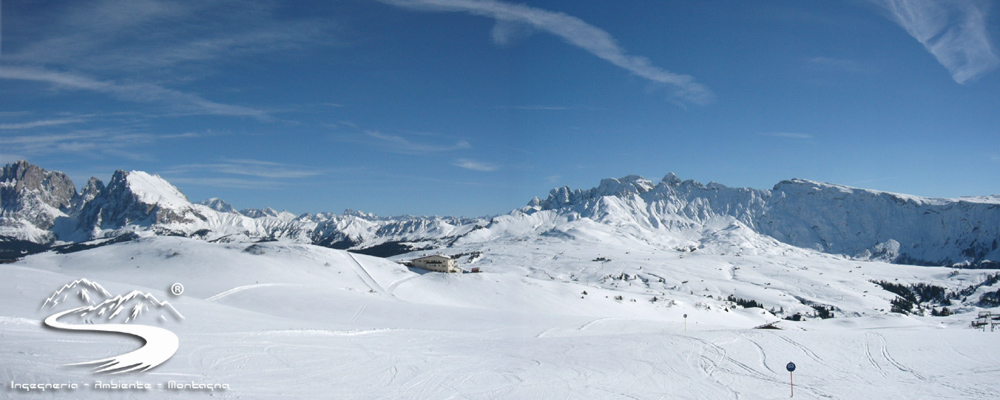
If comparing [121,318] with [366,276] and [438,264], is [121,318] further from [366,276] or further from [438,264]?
[438,264]

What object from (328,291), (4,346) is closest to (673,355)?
(4,346)

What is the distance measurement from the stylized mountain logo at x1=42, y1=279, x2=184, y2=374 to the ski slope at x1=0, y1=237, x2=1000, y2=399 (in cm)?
55

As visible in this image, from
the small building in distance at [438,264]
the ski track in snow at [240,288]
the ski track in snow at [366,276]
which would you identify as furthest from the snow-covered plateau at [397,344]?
the small building in distance at [438,264]

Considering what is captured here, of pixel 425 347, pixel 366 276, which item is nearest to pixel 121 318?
pixel 425 347

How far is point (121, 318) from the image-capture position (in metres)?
20.5

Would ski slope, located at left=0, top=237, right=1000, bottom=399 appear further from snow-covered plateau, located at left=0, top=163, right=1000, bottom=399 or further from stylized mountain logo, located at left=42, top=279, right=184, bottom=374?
stylized mountain logo, located at left=42, top=279, right=184, bottom=374

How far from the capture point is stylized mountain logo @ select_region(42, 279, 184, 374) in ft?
51.5

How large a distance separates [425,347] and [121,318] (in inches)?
529

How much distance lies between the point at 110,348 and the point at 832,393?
27.0 m

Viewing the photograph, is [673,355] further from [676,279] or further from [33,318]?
[676,279]

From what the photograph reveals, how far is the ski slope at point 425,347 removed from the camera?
17344 mm

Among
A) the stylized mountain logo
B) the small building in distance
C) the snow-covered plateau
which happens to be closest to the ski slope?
the snow-covered plateau

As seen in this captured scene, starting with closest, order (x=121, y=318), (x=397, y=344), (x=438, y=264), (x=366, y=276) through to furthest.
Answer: (x=121, y=318)
(x=397, y=344)
(x=366, y=276)
(x=438, y=264)

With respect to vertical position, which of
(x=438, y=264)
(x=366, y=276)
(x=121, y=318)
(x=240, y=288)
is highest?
(x=121, y=318)
